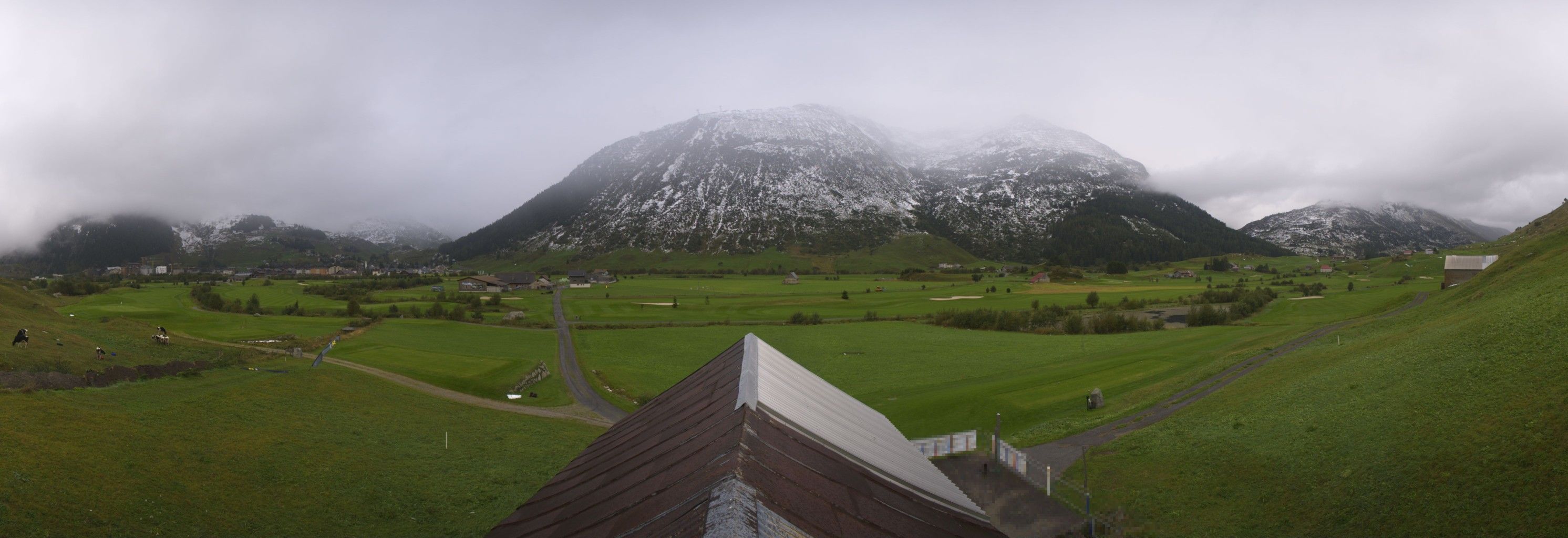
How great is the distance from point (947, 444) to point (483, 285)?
136470 mm

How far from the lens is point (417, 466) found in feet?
82.7

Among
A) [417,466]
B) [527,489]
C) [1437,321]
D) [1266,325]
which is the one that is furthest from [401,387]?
[1266,325]

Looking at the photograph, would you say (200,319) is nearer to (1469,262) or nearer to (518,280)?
(518,280)

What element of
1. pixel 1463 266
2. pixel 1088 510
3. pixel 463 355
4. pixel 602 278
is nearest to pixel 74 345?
pixel 463 355

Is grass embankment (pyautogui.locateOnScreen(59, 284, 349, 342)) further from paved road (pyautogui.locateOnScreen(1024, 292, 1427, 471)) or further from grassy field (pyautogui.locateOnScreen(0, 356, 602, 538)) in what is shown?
paved road (pyautogui.locateOnScreen(1024, 292, 1427, 471))

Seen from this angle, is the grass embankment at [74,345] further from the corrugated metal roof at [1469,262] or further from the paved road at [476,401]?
the corrugated metal roof at [1469,262]

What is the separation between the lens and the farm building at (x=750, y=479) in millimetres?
5289

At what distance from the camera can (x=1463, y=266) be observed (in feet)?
229

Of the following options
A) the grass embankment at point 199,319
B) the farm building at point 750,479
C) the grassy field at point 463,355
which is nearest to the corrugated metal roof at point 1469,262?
the farm building at point 750,479

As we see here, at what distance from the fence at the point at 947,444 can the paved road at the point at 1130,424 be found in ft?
7.75

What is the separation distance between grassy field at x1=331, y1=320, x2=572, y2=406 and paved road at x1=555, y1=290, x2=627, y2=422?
2.48 ft

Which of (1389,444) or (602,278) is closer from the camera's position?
(1389,444)

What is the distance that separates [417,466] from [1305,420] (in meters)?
31.8

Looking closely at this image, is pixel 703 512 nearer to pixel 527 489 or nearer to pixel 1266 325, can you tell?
pixel 527 489
